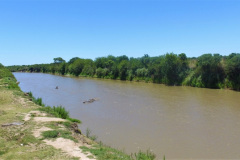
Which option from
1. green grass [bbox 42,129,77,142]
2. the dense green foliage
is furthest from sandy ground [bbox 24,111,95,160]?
the dense green foliage

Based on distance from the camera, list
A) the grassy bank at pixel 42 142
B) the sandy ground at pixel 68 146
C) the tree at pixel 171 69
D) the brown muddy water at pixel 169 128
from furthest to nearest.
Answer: the tree at pixel 171 69
the brown muddy water at pixel 169 128
the sandy ground at pixel 68 146
the grassy bank at pixel 42 142

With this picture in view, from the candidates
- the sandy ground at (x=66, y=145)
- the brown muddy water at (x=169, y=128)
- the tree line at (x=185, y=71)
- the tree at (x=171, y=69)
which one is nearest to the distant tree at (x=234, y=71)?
the tree line at (x=185, y=71)

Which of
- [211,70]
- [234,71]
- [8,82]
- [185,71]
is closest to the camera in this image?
[8,82]

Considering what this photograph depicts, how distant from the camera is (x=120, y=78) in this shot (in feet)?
185

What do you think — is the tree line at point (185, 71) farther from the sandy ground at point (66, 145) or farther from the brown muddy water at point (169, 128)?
the sandy ground at point (66, 145)

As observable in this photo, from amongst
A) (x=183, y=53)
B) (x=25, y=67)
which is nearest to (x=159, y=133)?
(x=183, y=53)

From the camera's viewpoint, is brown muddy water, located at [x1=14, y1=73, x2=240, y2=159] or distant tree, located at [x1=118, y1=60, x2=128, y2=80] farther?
distant tree, located at [x1=118, y1=60, x2=128, y2=80]

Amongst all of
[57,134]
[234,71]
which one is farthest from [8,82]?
[234,71]

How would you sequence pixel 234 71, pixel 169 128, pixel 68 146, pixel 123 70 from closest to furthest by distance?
1. pixel 68 146
2. pixel 169 128
3. pixel 234 71
4. pixel 123 70

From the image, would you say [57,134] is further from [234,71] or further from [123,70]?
[123,70]

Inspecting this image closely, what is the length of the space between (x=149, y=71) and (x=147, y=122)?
33.8 meters

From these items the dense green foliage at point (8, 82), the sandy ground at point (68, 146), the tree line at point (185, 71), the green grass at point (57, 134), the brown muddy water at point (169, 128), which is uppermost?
the tree line at point (185, 71)

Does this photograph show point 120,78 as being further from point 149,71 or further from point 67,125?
point 67,125

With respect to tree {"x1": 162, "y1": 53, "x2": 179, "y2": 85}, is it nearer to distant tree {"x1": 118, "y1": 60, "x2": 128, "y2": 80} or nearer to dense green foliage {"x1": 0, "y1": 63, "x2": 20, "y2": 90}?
distant tree {"x1": 118, "y1": 60, "x2": 128, "y2": 80}
